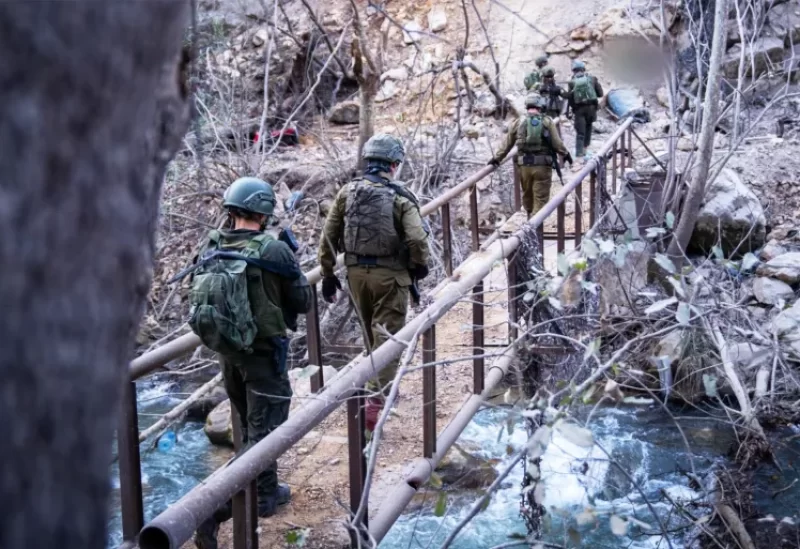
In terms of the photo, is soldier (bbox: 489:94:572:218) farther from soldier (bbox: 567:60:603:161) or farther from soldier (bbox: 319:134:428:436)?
soldier (bbox: 319:134:428:436)

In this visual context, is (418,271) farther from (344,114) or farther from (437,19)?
→ (437,19)

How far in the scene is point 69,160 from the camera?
67cm

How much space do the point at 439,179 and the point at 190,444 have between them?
5.45 meters

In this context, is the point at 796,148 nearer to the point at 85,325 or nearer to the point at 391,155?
the point at 391,155

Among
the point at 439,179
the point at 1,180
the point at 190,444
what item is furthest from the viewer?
the point at 439,179

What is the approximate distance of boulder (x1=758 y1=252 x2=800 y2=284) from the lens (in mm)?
10438

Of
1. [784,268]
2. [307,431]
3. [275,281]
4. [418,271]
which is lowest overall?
[784,268]

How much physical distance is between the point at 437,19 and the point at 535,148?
36.2ft

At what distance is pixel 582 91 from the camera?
11586mm

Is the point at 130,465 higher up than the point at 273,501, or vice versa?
the point at 130,465

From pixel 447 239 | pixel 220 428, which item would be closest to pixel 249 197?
pixel 220 428

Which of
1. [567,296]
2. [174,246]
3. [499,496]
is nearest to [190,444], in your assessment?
[499,496]

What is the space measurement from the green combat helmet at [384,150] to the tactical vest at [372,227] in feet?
0.45

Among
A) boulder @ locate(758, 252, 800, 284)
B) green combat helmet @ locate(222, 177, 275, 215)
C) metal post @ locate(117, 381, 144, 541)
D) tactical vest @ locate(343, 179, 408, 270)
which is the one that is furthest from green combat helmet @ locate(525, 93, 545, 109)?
metal post @ locate(117, 381, 144, 541)
